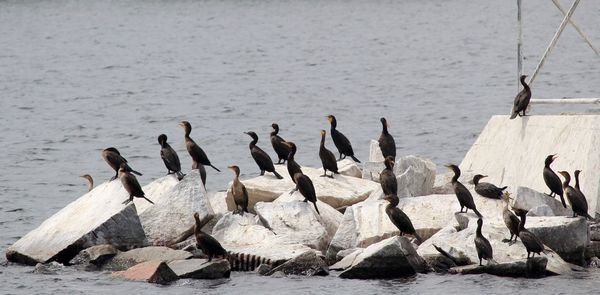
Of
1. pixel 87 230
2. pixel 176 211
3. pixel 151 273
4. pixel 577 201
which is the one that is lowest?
pixel 151 273

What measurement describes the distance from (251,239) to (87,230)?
7.93ft

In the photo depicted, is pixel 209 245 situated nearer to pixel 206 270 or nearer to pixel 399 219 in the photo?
pixel 206 270

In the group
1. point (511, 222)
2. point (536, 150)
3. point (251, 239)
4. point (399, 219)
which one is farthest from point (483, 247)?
point (536, 150)

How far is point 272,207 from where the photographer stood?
762 inches

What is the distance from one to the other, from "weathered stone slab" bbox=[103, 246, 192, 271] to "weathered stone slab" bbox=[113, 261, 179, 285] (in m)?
0.42

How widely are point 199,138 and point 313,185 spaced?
19965mm

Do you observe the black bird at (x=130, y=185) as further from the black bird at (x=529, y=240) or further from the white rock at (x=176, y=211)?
the black bird at (x=529, y=240)

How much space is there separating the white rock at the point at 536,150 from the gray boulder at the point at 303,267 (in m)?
4.10

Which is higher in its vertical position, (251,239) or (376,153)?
(376,153)

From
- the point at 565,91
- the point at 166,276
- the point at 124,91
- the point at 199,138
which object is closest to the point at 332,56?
the point at 124,91

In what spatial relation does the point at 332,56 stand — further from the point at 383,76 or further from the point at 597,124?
the point at 597,124

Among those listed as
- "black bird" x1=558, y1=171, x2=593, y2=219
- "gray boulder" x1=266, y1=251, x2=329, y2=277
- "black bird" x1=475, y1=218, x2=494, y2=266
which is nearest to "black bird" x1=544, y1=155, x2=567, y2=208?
"black bird" x1=558, y1=171, x2=593, y2=219

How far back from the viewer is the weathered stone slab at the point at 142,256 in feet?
→ 60.1

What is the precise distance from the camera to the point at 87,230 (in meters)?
19.0
